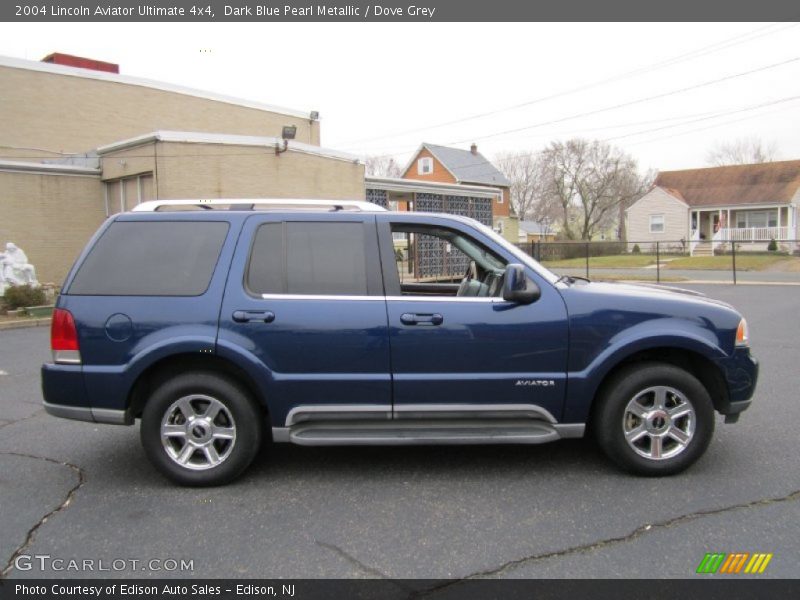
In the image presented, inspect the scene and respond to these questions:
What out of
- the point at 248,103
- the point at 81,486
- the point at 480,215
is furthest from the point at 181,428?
the point at 248,103

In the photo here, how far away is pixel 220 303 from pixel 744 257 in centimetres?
3548

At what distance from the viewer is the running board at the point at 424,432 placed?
399cm

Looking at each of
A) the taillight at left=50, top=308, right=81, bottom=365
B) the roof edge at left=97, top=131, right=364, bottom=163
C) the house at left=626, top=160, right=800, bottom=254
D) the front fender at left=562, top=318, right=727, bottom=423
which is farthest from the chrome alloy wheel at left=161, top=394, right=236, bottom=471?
the house at left=626, top=160, right=800, bottom=254

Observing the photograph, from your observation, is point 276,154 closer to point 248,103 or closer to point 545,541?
point 248,103

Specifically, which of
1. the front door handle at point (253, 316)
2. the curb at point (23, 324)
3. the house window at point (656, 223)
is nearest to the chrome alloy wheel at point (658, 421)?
the front door handle at point (253, 316)

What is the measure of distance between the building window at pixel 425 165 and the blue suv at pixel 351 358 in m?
47.3

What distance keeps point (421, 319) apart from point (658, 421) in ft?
5.97

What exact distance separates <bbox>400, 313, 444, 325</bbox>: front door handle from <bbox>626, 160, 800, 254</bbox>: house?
38981mm

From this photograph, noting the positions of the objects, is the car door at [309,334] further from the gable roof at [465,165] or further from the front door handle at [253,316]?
the gable roof at [465,165]

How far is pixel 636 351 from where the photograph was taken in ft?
13.2

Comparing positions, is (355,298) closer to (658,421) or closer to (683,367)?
(658,421)

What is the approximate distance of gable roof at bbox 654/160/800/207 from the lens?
39.5 meters

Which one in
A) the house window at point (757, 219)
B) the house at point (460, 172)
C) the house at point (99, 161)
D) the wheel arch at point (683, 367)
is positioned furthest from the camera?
the house at point (460, 172)

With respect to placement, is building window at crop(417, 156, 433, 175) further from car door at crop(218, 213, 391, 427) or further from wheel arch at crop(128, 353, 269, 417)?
wheel arch at crop(128, 353, 269, 417)
